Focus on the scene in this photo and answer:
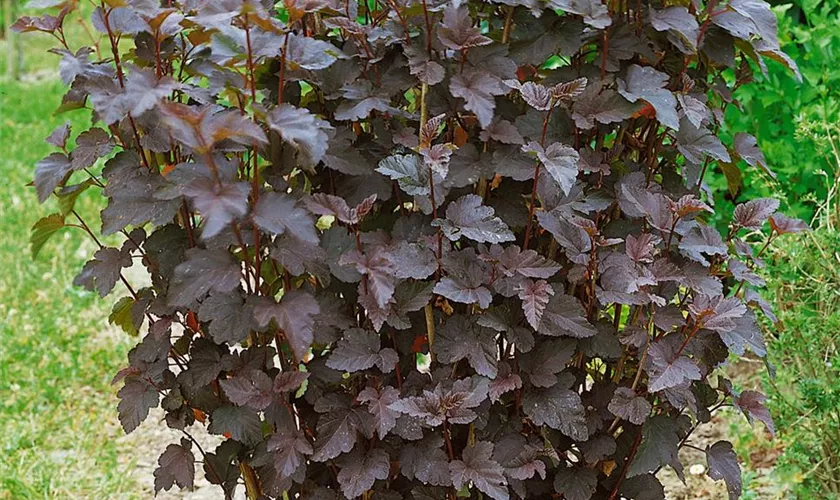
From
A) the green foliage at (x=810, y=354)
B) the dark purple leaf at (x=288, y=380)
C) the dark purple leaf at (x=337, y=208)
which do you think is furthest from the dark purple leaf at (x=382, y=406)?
the green foliage at (x=810, y=354)

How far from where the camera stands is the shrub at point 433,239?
1.59m

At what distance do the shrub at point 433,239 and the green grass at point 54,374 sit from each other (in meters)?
1.52

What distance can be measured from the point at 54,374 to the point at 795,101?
3.36 meters

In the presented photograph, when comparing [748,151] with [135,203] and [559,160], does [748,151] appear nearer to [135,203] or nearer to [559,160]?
[559,160]

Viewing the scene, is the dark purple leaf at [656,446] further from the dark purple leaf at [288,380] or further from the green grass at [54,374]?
the green grass at [54,374]

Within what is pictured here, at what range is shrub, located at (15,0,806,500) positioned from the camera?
A: 159 cm

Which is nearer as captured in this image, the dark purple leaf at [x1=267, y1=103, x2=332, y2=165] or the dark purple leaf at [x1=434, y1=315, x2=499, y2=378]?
the dark purple leaf at [x1=267, y1=103, x2=332, y2=165]

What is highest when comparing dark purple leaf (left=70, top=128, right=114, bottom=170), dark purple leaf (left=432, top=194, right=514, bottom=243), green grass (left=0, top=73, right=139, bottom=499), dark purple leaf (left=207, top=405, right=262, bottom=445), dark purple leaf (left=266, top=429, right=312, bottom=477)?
dark purple leaf (left=70, top=128, right=114, bottom=170)

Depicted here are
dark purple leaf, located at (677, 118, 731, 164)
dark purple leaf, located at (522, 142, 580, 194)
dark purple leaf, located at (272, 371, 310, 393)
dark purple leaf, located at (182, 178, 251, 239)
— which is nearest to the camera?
dark purple leaf, located at (182, 178, 251, 239)

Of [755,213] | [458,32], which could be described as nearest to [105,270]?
[458,32]

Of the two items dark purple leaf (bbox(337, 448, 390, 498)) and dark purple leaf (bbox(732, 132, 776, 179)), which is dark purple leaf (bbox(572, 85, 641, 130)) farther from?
dark purple leaf (bbox(337, 448, 390, 498))

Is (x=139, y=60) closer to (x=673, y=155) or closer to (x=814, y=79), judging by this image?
(x=673, y=155)

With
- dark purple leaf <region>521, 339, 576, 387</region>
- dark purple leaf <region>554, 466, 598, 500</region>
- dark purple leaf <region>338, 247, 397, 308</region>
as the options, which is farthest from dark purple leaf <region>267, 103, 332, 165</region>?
dark purple leaf <region>554, 466, 598, 500</region>

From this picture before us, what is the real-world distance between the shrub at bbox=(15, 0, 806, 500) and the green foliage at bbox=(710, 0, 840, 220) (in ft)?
5.90
